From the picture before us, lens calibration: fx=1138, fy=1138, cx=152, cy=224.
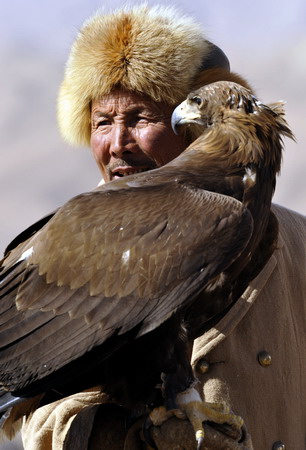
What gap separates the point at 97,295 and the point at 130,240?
25 cm

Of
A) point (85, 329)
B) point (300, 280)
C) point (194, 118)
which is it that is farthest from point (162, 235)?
point (300, 280)

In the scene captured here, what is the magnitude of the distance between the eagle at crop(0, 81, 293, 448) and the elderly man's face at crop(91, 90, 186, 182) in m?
0.99

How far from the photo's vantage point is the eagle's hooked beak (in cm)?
492

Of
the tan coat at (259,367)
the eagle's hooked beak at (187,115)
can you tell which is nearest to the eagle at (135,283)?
the eagle's hooked beak at (187,115)

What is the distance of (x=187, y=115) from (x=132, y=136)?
2.82 feet

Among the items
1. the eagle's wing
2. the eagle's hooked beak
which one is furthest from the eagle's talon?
the eagle's hooked beak

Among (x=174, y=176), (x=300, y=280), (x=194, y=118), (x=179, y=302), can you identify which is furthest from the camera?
(x=300, y=280)

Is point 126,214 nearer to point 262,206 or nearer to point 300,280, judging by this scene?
point 262,206

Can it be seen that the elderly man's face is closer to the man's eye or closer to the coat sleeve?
the man's eye

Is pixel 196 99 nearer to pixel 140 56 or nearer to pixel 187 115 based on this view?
pixel 187 115

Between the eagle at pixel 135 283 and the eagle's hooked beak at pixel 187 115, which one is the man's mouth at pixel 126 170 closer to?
the eagle's hooked beak at pixel 187 115

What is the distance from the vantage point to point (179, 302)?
422 cm

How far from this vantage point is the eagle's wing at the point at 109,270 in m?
4.26

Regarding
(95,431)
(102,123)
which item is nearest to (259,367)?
(95,431)
